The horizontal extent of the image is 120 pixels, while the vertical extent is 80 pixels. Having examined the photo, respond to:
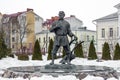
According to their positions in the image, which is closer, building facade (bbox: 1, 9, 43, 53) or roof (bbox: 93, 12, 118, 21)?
roof (bbox: 93, 12, 118, 21)

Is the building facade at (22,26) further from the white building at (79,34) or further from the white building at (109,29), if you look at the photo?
the white building at (109,29)

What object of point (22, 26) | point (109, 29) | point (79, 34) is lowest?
point (79, 34)

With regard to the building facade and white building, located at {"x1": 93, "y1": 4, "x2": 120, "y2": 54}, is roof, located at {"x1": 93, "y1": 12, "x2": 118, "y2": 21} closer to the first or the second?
white building, located at {"x1": 93, "y1": 4, "x2": 120, "y2": 54}

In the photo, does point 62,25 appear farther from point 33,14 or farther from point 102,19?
point 33,14

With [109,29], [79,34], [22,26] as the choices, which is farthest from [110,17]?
[22,26]

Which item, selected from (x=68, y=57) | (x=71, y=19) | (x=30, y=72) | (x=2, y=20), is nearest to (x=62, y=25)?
(x=68, y=57)

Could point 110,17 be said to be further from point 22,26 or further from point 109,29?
point 22,26

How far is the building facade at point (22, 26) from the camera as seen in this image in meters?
67.5

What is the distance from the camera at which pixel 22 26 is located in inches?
2618

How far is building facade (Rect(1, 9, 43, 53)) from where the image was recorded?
2657 inches

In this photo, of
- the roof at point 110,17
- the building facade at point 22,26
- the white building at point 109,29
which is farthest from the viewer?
the building facade at point 22,26

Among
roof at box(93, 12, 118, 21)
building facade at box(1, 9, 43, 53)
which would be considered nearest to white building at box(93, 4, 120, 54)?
roof at box(93, 12, 118, 21)

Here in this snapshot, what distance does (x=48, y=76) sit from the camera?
11.6 metres

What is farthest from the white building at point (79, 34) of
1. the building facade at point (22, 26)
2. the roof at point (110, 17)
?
the roof at point (110, 17)
